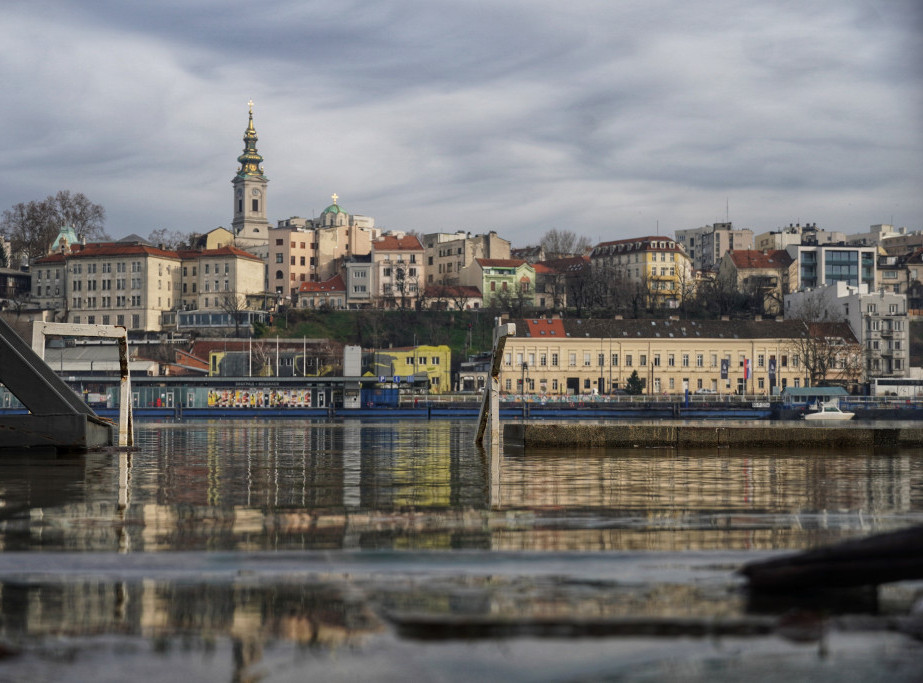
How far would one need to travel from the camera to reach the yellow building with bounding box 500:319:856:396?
114688 millimetres

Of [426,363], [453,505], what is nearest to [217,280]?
[426,363]

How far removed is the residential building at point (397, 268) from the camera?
15988cm

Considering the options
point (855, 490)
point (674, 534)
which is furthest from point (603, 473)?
point (674, 534)

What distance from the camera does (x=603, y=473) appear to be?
15.6 m

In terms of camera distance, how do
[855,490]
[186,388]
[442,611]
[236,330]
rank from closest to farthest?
[442,611] → [855,490] → [186,388] → [236,330]

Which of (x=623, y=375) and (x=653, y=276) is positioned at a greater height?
(x=653, y=276)

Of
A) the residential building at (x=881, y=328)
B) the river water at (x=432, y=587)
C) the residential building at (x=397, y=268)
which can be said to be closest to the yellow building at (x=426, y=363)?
the residential building at (x=397, y=268)

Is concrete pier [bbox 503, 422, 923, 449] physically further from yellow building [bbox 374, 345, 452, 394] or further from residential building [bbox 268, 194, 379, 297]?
residential building [bbox 268, 194, 379, 297]

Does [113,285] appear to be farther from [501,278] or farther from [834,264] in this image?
[834,264]

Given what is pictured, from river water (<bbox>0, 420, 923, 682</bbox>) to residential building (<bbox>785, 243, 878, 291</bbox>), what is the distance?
484 ft

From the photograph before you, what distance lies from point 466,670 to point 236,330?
140484 mm

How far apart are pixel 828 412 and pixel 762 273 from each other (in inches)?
3164

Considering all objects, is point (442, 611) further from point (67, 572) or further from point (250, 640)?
point (67, 572)

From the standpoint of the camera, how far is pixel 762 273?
16388 centimetres
